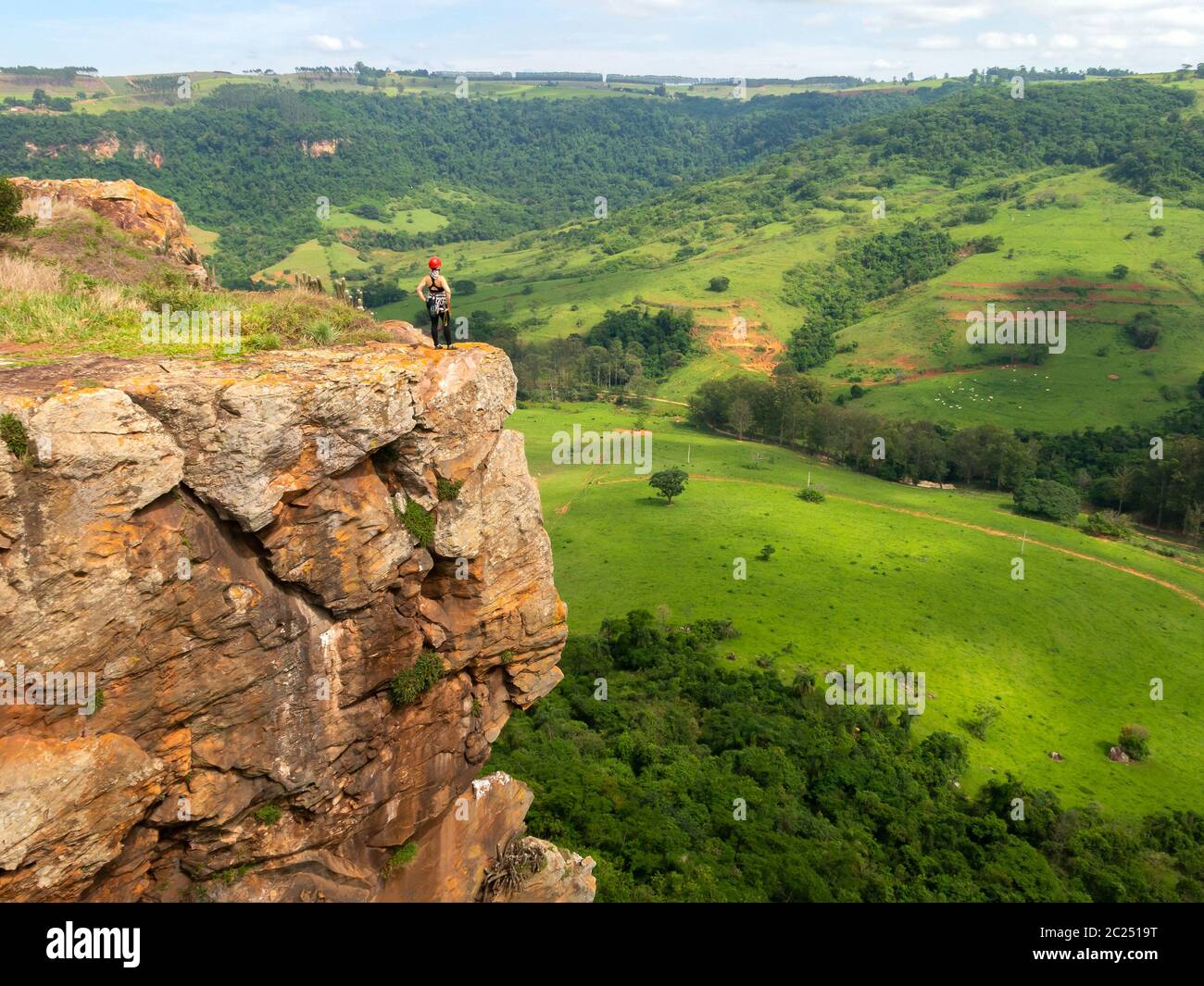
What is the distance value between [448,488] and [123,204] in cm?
2279

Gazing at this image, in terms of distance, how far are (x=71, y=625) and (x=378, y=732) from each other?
600cm

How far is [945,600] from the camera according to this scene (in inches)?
2741

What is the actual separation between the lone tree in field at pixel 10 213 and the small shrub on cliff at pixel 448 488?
18.2m

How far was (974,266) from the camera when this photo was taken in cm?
17512

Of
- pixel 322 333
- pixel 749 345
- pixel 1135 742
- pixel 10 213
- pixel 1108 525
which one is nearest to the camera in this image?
pixel 322 333

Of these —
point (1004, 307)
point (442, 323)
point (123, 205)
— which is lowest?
point (442, 323)

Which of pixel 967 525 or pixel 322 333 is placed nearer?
pixel 322 333

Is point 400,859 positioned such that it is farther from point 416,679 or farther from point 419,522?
point 419,522

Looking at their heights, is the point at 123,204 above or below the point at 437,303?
above

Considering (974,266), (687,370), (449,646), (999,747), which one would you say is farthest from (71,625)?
(974,266)

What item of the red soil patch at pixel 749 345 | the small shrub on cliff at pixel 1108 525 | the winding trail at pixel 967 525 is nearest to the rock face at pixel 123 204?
the winding trail at pixel 967 525

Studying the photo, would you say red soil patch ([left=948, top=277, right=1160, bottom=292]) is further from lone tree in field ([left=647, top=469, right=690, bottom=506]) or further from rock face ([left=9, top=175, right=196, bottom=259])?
rock face ([left=9, top=175, right=196, bottom=259])

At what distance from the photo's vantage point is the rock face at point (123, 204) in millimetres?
28516

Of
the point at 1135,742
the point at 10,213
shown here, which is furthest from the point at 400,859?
the point at 1135,742
